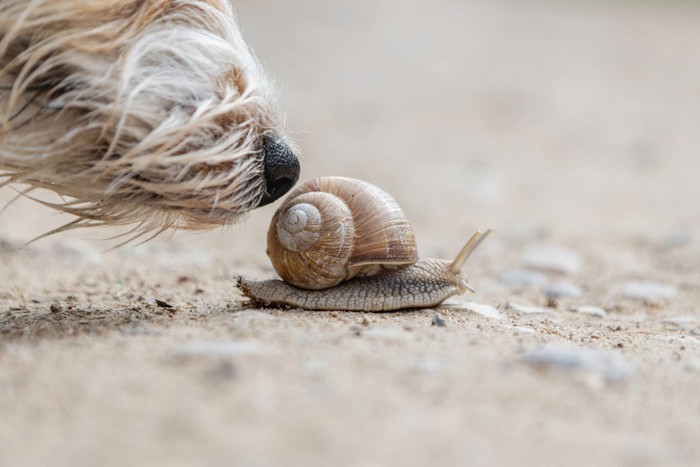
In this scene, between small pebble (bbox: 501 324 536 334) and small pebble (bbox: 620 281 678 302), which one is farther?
small pebble (bbox: 620 281 678 302)

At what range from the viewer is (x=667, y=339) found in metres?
4.13

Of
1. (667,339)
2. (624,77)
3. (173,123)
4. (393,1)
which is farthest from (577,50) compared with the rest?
(173,123)

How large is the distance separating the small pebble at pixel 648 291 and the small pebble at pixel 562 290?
1.05 feet

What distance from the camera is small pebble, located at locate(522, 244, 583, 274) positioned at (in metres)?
6.61

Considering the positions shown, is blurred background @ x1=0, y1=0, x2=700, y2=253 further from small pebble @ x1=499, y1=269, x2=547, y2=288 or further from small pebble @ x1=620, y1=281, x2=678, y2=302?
small pebble @ x1=620, y1=281, x2=678, y2=302

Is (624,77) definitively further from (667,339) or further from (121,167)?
(121,167)

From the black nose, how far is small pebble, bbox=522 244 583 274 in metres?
3.25

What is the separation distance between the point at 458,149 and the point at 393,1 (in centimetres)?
908

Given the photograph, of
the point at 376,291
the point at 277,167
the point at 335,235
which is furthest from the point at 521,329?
the point at 277,167

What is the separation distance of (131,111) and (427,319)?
164 centimetres

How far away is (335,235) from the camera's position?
4285mm

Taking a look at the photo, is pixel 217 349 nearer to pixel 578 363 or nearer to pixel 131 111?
pixel 131 111

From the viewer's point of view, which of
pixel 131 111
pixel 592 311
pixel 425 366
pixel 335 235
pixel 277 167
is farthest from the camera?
pixel 592 311

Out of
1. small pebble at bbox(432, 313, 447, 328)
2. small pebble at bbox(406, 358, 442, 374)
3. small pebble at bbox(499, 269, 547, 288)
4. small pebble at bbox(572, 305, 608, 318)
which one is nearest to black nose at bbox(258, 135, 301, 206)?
small pebble at bbox(432, 313, 447, 328)
